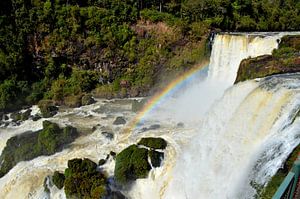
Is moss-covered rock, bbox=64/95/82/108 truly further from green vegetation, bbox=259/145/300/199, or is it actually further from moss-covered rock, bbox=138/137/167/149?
green vegetation, bbox=259/145/300/199

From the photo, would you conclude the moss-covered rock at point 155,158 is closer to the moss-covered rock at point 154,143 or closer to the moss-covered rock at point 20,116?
the moss-covered rock at point 154,143

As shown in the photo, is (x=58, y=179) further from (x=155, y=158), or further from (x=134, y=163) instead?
(x=155, y=158)

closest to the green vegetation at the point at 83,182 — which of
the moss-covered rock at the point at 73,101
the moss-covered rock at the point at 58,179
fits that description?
the moss-covered rock at the point at 58,179

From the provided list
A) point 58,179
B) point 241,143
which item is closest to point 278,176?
point 241,143

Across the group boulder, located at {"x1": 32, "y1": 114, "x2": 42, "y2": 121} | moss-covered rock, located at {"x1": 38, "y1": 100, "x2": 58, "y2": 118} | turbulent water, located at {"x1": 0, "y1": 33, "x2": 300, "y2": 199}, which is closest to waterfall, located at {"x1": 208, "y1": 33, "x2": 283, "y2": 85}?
turbulent water, located at {"x1": 0, "y1": 33, "x2": 300, "y2": 199}

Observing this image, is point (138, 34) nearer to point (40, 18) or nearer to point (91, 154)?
point (40, 18)

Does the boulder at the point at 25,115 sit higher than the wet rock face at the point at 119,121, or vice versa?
the wet rock face at the point at 119,121

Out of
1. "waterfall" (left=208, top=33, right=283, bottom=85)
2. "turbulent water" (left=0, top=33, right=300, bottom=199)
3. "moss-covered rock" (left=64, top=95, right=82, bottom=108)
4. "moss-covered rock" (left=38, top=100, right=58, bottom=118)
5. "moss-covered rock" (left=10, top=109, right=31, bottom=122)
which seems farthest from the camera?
"moss-covered rock" (left=64, top=95, right=82, bottom=108)
